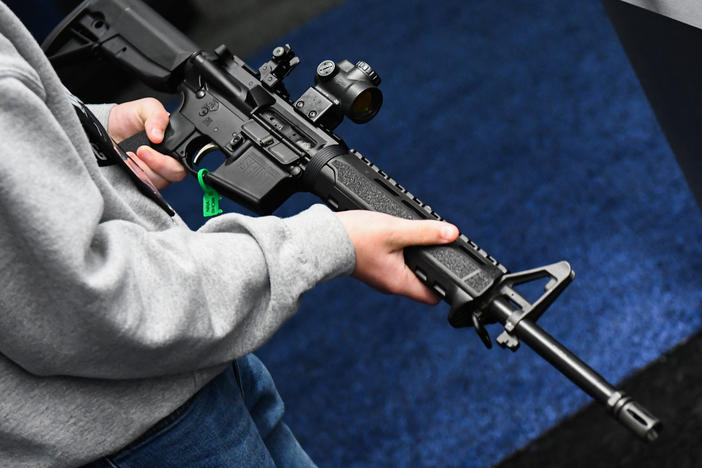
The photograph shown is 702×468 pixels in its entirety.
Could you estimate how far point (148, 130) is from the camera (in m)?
1.19

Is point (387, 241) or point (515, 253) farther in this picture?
A: point (515, 253)

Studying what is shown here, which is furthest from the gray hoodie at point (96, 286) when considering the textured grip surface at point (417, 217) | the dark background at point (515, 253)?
the dark background at point (515, 253)

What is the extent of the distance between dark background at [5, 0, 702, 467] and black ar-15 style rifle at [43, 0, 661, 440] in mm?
505

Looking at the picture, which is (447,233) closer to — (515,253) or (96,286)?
(96,286)

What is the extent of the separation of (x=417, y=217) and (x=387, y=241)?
0.08 metres

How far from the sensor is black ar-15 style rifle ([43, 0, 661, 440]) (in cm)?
87

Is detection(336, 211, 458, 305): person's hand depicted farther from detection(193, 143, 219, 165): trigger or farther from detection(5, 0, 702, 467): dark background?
detection(5, 0, 702, 467): dark background

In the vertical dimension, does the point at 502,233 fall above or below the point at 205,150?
above

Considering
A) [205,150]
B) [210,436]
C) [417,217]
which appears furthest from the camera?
[205,150]

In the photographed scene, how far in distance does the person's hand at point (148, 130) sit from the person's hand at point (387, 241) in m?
0.38

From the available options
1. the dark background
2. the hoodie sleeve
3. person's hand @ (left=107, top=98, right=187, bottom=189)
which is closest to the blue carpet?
the dark background

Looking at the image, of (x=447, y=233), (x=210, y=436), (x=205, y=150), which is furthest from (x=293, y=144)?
(x=210, y=436)

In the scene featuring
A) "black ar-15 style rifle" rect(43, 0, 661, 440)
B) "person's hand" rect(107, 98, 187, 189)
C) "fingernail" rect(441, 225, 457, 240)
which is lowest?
"person's hand" rect(107, 98, 187, 189)

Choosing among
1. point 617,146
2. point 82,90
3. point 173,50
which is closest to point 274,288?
point 173,50
